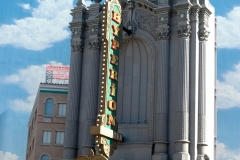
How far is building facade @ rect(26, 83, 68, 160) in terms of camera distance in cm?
5675

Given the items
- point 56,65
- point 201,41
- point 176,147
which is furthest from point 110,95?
point 56,65

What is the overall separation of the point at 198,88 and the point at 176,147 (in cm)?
385

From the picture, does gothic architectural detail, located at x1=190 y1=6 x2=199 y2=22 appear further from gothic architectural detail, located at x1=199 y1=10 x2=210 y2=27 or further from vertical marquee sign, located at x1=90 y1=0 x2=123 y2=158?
vertical marquee sign, located at x1=90 y1=0 x2=123 y2=158

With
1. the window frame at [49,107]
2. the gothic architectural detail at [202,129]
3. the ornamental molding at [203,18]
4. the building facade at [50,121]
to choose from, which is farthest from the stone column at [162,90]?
the window frame at [49,107]

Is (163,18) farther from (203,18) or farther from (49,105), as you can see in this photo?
(49,105)

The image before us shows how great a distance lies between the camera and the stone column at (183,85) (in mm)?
30562

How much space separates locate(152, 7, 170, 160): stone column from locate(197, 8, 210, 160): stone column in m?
1.95

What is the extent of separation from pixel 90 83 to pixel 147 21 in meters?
5.44

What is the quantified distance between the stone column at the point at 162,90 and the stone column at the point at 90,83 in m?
4.30

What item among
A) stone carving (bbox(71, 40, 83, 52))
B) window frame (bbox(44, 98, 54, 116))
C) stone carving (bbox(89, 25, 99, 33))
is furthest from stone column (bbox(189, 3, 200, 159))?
window frame (bbox(44, 98, 54, 116))

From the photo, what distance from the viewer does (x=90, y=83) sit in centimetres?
3509

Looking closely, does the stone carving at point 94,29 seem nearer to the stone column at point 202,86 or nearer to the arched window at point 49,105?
the stone column at point 202,86

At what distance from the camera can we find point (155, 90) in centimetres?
3312

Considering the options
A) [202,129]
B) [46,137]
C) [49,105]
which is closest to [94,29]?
[202,129]
